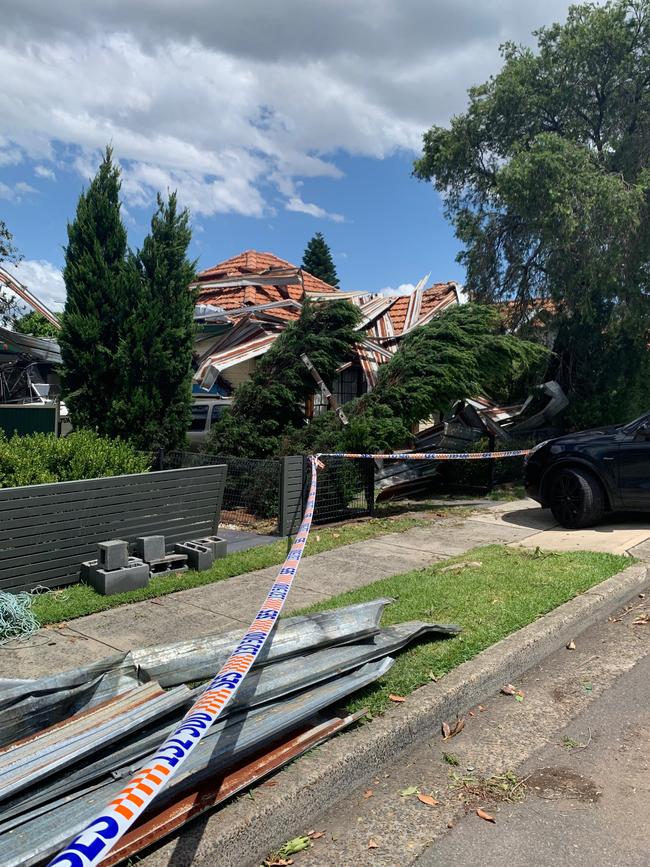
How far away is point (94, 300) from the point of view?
11070mm

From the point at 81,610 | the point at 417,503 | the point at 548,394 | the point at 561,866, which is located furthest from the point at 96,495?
the point at 548,394

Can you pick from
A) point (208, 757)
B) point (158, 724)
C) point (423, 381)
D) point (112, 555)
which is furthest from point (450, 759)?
point (423, 381)

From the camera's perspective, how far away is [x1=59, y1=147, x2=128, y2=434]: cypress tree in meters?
11.0

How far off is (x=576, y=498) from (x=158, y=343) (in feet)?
21.8

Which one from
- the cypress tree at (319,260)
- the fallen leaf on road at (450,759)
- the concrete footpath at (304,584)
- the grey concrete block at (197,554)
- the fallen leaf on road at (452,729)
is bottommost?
the fallen leaf on road at (450,759)

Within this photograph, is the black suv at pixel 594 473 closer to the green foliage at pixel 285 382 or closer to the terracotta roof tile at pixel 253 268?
the green foliage at pixel 285 382

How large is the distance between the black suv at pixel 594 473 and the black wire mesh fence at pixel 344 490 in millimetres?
2267

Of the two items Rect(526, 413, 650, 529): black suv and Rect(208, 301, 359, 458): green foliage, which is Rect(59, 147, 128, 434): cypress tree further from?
Rect(526, 413, 650, 529): black suv

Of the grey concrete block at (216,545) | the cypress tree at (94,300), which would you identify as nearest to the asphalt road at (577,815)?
the grey concrete block at (216,545)

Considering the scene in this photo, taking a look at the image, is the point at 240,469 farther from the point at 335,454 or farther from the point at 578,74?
the point at 578,74

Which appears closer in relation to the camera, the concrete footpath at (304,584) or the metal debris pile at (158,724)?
the metal debris pile at (158,724)

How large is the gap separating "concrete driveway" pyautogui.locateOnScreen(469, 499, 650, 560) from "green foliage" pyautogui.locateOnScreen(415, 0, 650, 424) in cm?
578

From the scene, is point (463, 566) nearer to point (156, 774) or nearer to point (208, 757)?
point (208, 757)

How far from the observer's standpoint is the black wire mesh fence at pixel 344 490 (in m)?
9.22
